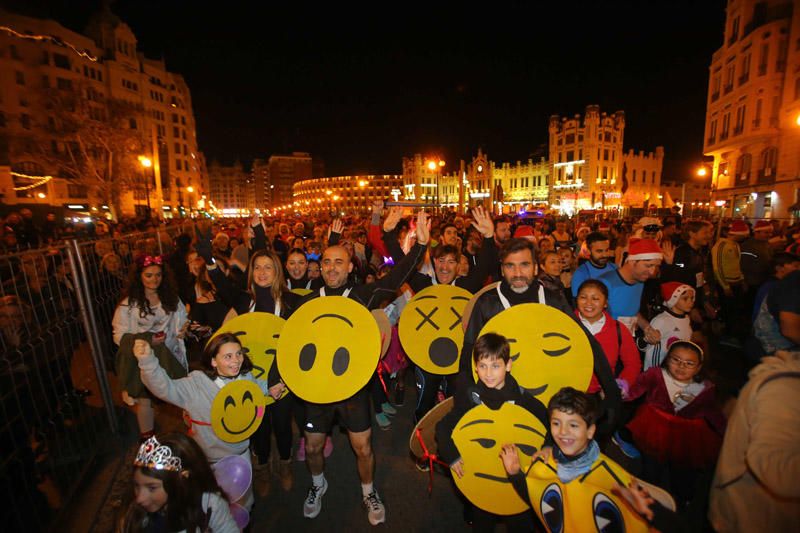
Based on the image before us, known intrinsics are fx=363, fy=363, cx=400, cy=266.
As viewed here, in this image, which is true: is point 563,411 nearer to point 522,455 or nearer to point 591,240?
point 522,455

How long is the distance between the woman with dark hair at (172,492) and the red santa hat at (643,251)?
4396 millimetres

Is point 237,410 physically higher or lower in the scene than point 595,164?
lower

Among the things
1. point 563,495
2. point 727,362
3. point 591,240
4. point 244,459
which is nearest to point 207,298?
point 244,459

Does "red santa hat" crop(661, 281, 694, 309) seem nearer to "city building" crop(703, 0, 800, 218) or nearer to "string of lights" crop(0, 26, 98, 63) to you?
"city building" crop(703, 0, 800, 218)

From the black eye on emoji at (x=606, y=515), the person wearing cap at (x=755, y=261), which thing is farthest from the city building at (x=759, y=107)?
the black eye on emoji at (x=606, y=515)

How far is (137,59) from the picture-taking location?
49.1 metres

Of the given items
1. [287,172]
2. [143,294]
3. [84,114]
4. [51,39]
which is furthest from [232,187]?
[143,294]

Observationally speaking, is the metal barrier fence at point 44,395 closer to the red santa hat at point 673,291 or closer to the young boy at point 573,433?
the young boy at point 573,433

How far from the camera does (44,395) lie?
3.13m

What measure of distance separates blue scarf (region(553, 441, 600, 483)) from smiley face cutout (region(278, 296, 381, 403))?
1.41 meters

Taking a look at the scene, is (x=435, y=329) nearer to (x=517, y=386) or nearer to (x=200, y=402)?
(x=517, y=386)

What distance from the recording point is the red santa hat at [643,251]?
3.99 m

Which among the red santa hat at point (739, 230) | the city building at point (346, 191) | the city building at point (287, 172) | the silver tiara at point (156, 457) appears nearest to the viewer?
the silver tiara at point (156, 457)

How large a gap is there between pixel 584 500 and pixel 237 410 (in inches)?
94.6
